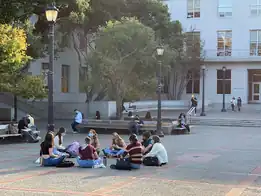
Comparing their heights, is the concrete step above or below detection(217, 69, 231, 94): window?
below

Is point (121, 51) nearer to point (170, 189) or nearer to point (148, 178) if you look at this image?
point (148, 178)

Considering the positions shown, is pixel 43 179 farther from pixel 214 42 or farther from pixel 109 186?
pixel 214 42

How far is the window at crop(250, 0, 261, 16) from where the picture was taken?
53.6m

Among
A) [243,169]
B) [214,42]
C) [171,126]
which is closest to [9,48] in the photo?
[243,169]

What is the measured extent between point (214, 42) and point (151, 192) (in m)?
47.6

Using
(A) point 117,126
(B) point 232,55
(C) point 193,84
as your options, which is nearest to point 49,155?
(A) point 117,126

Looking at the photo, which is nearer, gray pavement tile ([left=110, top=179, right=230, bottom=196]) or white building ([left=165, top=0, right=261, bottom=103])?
gray pavement tile ([left=110, top=179, right=230, bottom=196])

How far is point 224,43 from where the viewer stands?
54.8 metres

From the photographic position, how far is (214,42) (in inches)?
2164

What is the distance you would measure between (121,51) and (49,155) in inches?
652

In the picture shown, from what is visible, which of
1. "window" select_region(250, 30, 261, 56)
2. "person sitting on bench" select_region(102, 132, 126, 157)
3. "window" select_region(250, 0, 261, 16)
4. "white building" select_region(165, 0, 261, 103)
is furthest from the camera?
"white building" select_region(165, 0, 261, 103)

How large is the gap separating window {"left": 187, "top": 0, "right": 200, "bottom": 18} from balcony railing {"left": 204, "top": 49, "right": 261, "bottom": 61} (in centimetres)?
496

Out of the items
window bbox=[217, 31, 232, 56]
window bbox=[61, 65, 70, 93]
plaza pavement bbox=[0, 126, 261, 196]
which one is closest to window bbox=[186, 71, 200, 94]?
window bbox=[217, 31, 232, 56]

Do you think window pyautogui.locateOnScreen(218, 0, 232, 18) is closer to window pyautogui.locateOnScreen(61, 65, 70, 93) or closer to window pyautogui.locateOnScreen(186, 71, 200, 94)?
Result: window pyautogui.locateOnScreen(186, 71, 200, 94)
